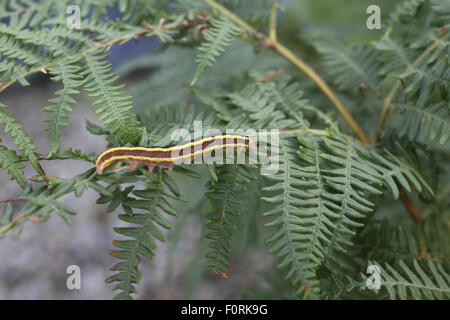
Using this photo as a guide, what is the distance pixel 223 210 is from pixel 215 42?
0.63 meters

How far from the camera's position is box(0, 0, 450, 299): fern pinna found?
1192mm

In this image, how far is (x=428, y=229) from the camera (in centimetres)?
177

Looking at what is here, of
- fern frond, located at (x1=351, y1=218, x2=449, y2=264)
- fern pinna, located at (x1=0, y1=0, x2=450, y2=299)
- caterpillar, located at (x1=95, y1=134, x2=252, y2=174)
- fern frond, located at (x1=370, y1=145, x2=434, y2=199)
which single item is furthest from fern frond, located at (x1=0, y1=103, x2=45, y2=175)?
fern frond, located at (x1=351, y1=218, x2=449, y2=264)

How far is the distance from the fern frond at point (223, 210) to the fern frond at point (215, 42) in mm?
355

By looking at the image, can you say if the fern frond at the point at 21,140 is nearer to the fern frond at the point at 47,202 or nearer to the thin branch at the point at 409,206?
the fern frond at the point at 47,202

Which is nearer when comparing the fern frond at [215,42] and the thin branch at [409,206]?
the fern frond at [215,42]

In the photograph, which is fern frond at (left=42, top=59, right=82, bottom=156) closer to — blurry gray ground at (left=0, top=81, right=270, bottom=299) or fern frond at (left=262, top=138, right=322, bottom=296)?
fern frond at (left=262, top=138, right=322, bottom=296)

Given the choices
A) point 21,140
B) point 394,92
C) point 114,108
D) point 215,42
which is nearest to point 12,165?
point 21,140

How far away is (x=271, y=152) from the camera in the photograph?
1.35 meters

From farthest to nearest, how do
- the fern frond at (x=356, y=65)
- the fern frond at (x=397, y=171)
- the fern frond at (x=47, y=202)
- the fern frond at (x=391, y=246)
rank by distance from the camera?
the fern frond at (x=356, y=65) → the fern frond at (x=391, y=246) → the fern frond at (x=397, y=171) → the fern frond at (x=47, y=202)

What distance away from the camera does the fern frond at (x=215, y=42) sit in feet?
4.55

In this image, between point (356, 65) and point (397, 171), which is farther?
point (356, 65)

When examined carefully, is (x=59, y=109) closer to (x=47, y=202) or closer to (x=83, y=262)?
(x=47, y=202)

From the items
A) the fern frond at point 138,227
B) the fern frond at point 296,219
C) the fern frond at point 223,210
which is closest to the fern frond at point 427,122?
the fern frond at point 296,219
